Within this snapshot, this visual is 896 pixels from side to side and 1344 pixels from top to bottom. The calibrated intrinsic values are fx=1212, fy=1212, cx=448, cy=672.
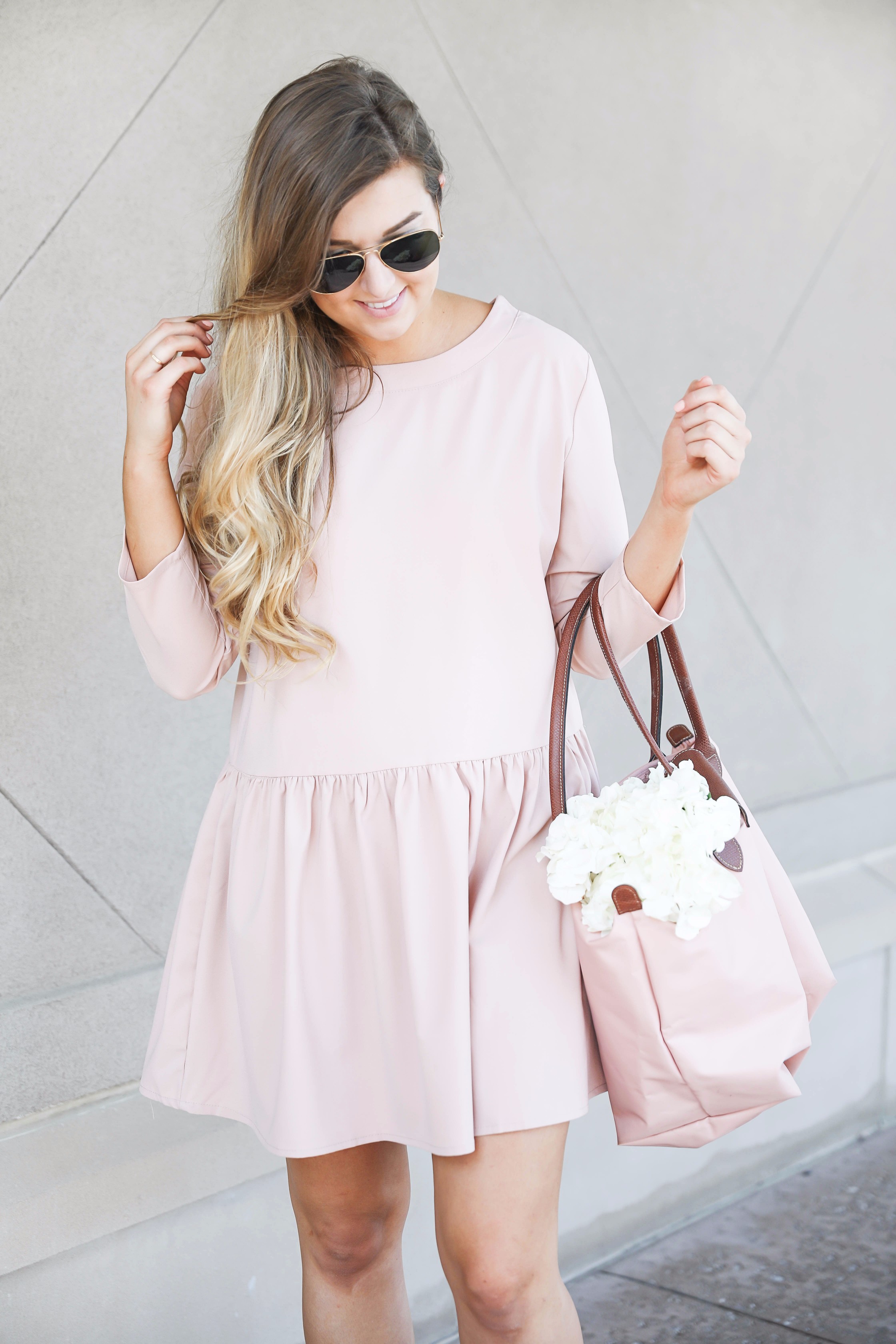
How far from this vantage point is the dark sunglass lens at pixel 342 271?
145 cm

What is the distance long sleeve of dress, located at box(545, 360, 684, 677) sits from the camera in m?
1.56

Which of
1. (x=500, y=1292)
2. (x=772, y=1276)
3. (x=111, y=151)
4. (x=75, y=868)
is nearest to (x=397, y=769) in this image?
(x=500, y=1292)

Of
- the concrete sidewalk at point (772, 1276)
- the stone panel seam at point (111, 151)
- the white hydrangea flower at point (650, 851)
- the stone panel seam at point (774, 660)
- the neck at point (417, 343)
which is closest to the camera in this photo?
the white hydrangea flower at point (650, 851)

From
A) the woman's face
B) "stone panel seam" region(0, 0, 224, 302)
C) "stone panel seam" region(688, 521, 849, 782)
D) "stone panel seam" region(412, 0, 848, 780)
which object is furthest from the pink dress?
"stone panel seam" region(688, 521, 849, 782)

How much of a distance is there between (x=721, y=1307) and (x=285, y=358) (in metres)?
2.07

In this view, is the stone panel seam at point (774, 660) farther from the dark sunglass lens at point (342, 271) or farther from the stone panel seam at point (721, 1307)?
the dark sunglass lens at point (342, 271)

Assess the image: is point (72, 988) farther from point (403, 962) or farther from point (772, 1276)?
point (772, 1276)

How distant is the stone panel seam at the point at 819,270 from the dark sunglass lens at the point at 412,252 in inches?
82.4

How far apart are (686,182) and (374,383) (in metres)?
1.93

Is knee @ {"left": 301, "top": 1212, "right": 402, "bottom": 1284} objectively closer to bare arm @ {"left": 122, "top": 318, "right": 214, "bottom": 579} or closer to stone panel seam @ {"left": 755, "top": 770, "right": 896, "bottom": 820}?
bare arm @ {"left": 122, "top": 318, "right": 214, "bottom": 579}

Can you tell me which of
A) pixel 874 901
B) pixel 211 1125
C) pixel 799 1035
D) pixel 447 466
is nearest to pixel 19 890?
pixel 211 1125

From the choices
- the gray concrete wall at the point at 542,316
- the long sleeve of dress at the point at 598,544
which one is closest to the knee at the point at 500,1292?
the long sleeve of dress at the point at 598,544

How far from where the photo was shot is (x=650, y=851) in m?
1.32

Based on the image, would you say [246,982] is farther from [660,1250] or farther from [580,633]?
[660,1250]
